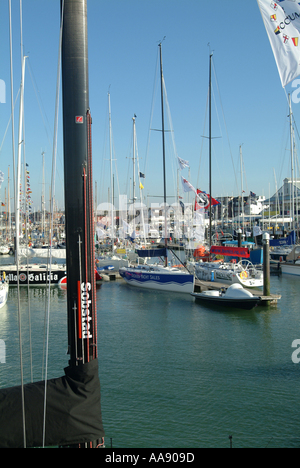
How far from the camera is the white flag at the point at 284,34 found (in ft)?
20.1

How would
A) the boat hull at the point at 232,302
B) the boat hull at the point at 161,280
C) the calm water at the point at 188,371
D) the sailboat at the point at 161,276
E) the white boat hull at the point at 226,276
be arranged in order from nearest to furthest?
the calm water at the point at 188,371 → the boat hull at the point at 232,302 → the boat hull at the point at 161,280 → the sailboat at the point at 161,276 → the white boat hull at the point at 226,276

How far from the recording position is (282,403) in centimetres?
1067

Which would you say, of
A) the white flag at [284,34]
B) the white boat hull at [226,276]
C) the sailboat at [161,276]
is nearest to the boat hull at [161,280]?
the sailboat at [161,276]

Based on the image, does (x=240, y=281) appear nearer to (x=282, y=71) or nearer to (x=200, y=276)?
(x=200, y=276)

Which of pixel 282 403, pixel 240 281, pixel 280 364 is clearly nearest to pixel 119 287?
pixel 240 281

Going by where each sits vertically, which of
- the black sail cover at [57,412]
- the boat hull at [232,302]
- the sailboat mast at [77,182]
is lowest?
the boat hull at [232,302]

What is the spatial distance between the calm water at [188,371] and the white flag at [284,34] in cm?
647

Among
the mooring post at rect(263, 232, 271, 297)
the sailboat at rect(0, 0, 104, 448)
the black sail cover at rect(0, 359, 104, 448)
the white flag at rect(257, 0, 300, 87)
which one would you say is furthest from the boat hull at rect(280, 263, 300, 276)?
the black sail cover at rect(0, 359, 104, 448)

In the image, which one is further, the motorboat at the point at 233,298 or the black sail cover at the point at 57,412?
the motorboat at the point at 233,298

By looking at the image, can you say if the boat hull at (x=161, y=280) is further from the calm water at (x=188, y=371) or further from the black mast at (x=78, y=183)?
the black mast at (x=78, y=183)

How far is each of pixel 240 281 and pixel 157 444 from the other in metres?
22.5

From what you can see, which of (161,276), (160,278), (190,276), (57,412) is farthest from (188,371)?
(160,278)

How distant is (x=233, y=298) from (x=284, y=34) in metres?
19.0
